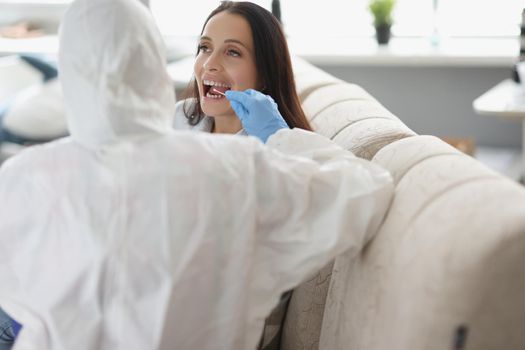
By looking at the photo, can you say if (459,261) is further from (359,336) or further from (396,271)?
(359,336)

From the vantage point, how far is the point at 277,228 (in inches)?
48.9

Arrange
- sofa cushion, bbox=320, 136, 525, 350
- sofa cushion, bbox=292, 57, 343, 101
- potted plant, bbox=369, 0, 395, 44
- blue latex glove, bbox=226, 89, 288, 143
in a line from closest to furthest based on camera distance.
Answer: sofa cushion, bbox=320, 136, 525, 350 → blue latex glove, bbox=226, 89, 288, 143 → sofa cushion, bbox=292, 57, 343, 101 → potted plant, bbox=369, 0, 395, 44

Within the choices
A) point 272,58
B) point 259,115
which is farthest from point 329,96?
point 259,115

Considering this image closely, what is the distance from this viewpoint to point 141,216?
1154mm

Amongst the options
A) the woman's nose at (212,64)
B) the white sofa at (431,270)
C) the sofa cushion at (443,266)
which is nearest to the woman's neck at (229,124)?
the woman's nose at (212,64)

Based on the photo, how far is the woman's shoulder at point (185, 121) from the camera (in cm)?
212

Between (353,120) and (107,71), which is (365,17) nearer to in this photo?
(353,120)

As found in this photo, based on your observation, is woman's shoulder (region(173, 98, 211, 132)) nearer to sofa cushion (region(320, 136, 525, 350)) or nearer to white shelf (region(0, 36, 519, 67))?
sofa cushion (region(320, 136, 525, 350))

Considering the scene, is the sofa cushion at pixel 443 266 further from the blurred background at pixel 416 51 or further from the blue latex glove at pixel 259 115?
the blurred background at pixel 416 51

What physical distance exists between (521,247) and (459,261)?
8cm

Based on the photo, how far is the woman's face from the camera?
1.97 m

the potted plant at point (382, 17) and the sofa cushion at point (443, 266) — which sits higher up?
the sofa cushion at point (443, 266)

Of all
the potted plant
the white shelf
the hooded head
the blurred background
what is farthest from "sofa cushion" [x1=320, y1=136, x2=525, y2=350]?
the potted plant

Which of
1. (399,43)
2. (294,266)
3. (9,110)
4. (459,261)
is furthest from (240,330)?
(399,43)
